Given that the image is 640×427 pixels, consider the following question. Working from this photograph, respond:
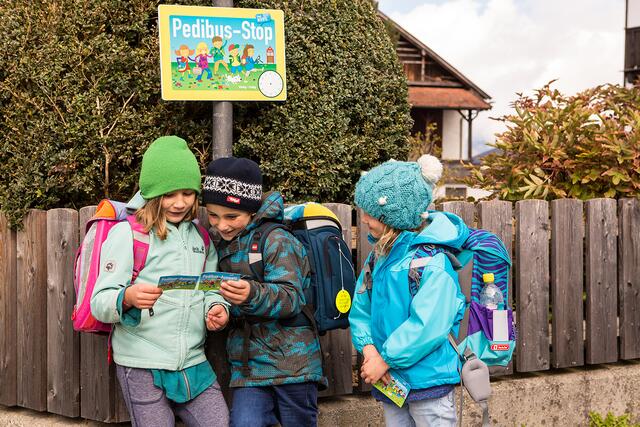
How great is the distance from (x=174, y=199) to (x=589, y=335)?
3.04 meters

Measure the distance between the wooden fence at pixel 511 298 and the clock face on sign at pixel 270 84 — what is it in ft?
2.26

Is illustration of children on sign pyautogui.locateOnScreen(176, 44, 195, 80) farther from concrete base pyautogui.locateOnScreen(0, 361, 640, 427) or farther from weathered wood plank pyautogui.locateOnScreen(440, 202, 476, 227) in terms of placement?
concrete base pyautogui.locateOnScreen(0, 361, 640, 427)

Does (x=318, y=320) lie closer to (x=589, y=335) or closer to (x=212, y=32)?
(x=212, y=32)

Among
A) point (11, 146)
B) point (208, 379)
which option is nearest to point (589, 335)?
point (208, 379)

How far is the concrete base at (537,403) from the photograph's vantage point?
160 inches

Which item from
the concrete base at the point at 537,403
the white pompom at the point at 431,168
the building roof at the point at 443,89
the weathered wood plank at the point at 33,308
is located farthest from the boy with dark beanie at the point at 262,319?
the building roof at the point at 443,89

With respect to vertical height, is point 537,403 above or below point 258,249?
below

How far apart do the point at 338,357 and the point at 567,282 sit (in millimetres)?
1691

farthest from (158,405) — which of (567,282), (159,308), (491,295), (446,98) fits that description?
Result: (446,98)

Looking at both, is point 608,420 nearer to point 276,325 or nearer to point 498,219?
point 498,219

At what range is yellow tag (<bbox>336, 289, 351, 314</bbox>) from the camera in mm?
3312

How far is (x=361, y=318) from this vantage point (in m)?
3.19

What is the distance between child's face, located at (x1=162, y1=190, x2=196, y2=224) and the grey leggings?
2.20 ft

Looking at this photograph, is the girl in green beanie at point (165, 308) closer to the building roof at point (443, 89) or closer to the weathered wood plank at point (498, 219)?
the weathered wood plank at point (498, 219)
